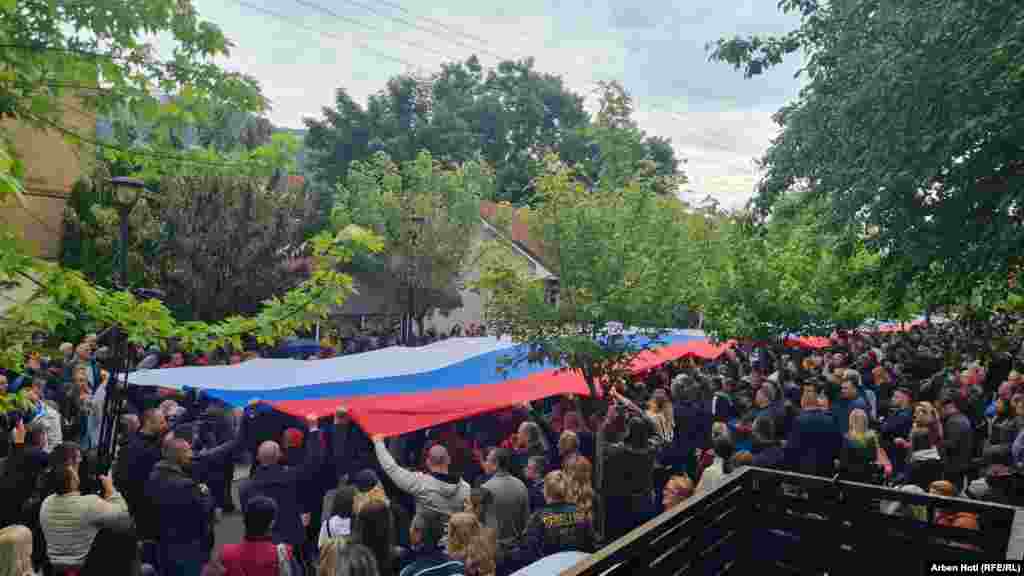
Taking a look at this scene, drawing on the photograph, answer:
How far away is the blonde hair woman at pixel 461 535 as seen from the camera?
5.25 meters

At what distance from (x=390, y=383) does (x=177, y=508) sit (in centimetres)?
392

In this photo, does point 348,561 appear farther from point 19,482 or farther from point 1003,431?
point 1003,431

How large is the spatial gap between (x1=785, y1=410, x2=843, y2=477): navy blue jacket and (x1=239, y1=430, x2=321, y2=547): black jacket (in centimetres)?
513

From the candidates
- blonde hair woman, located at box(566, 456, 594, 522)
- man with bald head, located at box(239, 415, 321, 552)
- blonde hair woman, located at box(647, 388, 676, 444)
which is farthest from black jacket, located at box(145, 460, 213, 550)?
blonde hair woman, located at box(647, 388, 676, 444)

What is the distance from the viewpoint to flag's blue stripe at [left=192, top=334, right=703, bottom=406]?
351 inches

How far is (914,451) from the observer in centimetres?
843

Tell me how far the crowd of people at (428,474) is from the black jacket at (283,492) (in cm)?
1

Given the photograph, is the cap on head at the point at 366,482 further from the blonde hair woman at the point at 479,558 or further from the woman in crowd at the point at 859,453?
the woman in crowd at the point at 859,453

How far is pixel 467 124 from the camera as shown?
4506 cm

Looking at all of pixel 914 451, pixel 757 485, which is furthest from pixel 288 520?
pixel 914 451

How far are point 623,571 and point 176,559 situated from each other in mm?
4984

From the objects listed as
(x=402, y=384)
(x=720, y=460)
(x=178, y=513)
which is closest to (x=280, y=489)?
(x=178, y=513)

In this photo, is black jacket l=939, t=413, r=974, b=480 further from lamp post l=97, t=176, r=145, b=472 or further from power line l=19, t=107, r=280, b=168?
lamp post l=97, t=176, r=145, b=472

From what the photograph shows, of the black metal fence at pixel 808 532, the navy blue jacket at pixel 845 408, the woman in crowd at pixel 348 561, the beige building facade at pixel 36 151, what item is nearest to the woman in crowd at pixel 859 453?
the navy blue jacket at pixel 845 408
